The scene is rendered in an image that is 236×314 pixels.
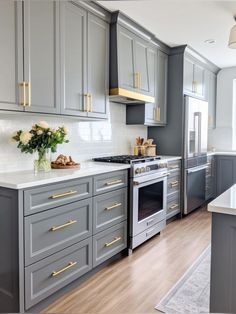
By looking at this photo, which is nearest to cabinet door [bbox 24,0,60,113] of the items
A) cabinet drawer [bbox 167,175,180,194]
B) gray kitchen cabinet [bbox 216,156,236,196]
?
cabinet drawer [bbox 167,175,180,194]

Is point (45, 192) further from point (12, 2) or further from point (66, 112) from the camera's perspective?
point (12, 2)

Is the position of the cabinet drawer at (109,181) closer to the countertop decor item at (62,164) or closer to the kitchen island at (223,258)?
the countertop decor item at (62,164)

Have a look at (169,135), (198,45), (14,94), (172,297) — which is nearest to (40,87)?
(14,94)

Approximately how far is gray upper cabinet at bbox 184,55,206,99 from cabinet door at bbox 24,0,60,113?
238 centimetres

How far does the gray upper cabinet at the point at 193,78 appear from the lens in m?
4.05

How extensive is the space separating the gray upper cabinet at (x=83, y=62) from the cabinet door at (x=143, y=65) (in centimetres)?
52

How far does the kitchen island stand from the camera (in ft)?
4.35

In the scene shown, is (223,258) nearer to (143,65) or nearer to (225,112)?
(143,65)

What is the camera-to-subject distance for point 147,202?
3.01 meters

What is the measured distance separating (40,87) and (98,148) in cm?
130

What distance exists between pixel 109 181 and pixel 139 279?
88 cm

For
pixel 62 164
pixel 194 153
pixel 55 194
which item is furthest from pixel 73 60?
pixel 194 153

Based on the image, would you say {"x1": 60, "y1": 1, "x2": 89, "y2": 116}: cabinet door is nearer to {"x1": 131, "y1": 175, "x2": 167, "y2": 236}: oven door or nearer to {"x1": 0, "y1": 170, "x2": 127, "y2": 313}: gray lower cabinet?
{"x1": 0, "y1": 170, "x2": 127, "y2": 313}: gray lower cabinet

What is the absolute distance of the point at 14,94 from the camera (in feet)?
6.22
